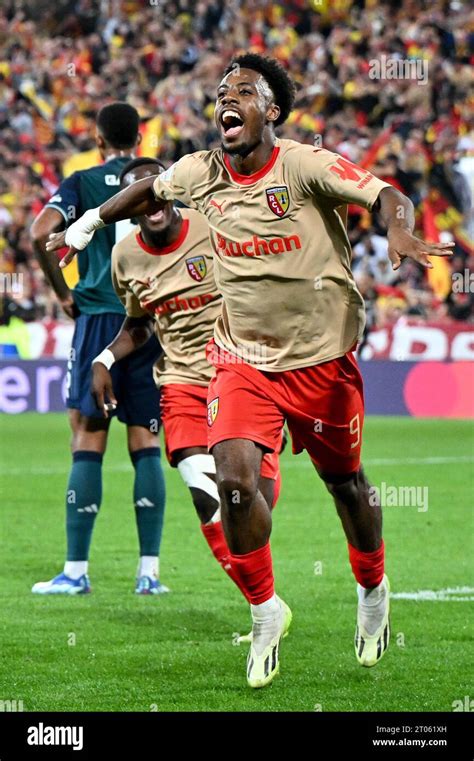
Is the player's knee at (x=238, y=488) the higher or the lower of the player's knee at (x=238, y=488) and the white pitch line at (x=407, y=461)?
the lower

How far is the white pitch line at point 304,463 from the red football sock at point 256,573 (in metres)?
7.21

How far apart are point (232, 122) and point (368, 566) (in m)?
1.78

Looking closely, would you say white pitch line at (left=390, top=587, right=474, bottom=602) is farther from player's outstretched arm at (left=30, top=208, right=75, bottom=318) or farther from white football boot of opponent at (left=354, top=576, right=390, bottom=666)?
player's outstretched arm at (left=30, top=208, right=75, bottom=318)

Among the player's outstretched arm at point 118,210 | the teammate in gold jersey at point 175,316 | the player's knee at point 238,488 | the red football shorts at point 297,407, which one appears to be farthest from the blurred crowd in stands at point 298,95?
the player's knee at point 238,488

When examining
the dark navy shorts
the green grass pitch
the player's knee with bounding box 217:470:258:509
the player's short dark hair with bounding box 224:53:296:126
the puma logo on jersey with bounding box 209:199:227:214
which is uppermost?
the player's short dark hair with bounding box 224:53:296:126

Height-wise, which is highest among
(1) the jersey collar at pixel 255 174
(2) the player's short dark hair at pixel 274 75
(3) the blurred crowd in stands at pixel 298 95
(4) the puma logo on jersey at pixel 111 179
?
(3) the blurred crowd in stands at pixel 298 95

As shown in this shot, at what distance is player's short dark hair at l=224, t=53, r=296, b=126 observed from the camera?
4.67 m

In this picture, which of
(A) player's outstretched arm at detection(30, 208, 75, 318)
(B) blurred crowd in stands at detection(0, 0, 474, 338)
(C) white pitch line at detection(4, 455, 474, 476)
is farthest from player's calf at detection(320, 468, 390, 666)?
(B) blurred crowd in stands at detection(0, 0, 474, 338)

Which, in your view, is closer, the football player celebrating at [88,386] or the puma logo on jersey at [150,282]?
the puma logo on jersey at [150,282]

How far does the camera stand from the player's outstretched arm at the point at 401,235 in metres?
3.90

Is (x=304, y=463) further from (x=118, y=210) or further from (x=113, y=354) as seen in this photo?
(x=118, y=210)

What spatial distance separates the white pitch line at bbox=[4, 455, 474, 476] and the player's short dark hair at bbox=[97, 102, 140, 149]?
5.11 metres

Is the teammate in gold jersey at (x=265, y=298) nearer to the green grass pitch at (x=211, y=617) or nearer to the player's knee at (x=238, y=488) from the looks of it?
the player's knee at (x=238, y=488)
